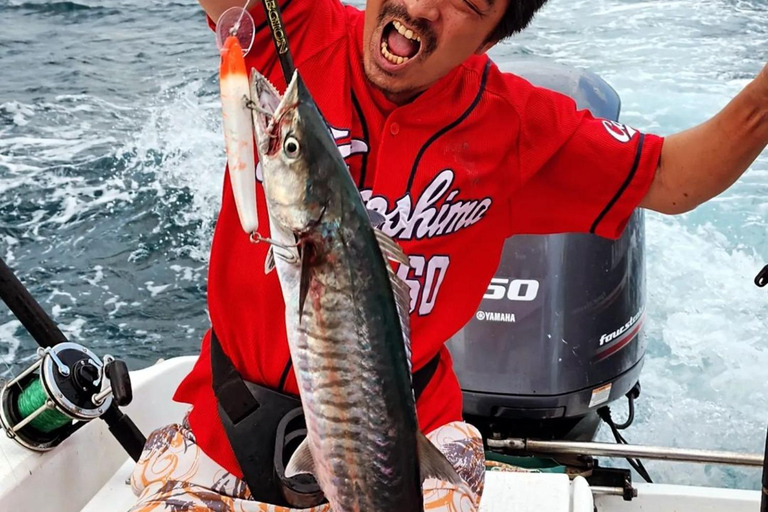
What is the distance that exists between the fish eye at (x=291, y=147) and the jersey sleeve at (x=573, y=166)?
2.93 ft

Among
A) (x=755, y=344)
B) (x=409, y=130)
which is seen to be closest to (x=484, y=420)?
(x=409, y=130)

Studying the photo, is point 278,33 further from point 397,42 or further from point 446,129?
point 446,129

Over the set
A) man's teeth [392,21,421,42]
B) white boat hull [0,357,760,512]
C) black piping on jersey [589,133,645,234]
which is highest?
man's teeth [392,21,421,42]

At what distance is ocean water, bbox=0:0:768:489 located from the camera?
495 centimetres

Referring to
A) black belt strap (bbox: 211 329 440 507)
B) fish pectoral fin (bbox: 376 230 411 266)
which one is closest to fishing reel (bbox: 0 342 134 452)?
black belt strap (bbox: 211 329 440 507)

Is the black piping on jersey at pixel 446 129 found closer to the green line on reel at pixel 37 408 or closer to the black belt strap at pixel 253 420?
the black belt strap at pixel 253 420

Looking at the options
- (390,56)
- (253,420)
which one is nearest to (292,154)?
(390,56)

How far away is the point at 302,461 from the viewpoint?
1.54m

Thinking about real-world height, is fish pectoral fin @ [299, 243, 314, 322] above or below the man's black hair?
below

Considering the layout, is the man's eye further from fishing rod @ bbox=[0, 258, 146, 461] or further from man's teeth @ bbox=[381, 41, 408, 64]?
fishing rod @ bbox=[0, 258, 146, 461]

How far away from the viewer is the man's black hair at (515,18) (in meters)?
1.98

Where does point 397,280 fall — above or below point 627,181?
above

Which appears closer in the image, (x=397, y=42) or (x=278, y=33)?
(x=278, y=33)

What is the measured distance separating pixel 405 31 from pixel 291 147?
589 mm
